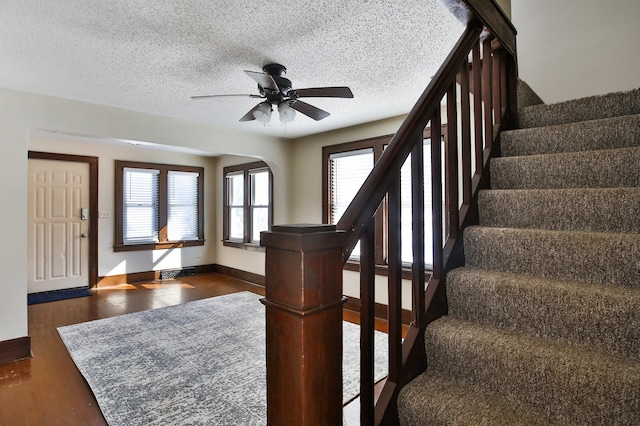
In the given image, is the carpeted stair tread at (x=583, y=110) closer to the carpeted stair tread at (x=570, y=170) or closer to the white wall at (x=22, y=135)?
the carpeted stair tread at (x=570, y=170)

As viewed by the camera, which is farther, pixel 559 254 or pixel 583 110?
pixel 583 110

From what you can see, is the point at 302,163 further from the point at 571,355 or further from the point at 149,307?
the point at 571,355

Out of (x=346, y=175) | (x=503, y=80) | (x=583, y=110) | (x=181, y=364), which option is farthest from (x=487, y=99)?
(x=181, y=364)

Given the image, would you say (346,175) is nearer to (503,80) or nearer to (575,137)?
(503,80)

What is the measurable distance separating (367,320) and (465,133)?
1.17 m

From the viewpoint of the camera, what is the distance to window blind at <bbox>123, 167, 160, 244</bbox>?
615 centimetres

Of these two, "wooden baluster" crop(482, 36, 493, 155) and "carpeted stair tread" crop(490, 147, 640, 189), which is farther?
"wooden baluster" crop(482, 36, 493, 155)

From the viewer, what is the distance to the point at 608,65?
8.86ft

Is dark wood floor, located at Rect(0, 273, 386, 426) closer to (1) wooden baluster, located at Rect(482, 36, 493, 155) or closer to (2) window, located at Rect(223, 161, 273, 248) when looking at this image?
(2) window, located at Rect(223, 161, 273, 248)

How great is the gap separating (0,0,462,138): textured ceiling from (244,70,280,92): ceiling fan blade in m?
0.22

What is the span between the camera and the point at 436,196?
1.39 metres

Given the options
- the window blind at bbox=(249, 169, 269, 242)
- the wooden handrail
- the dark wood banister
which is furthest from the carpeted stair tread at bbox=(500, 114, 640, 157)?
the window blind at bbox=(249, 169, 269, 242)

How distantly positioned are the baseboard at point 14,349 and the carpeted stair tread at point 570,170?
4.13 m

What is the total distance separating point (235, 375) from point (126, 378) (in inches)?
33.2
